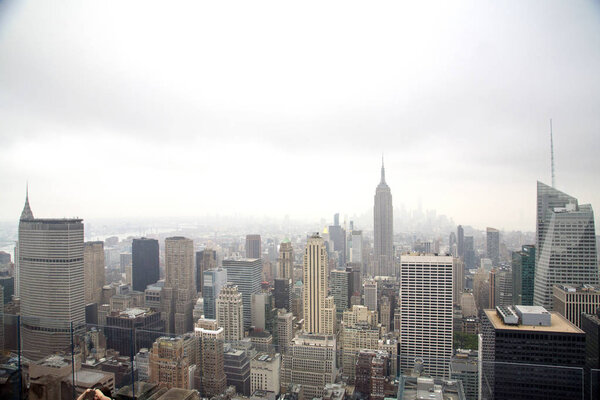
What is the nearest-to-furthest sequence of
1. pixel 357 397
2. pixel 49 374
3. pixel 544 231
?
1. pixel 49 374
2. pixel 357 397
3. pixel 544 231

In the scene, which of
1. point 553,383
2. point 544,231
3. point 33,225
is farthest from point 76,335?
point 544,231

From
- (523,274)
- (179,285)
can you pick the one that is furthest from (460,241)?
(179,285)

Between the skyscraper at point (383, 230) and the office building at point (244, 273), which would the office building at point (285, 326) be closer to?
the office building at point (244, 273)

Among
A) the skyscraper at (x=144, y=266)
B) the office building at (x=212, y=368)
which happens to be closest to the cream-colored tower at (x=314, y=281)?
the skyscraper at (x=144, y=266)

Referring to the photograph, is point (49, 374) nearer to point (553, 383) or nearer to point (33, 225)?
point (553, 383)

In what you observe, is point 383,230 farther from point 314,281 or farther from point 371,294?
point 314,281
